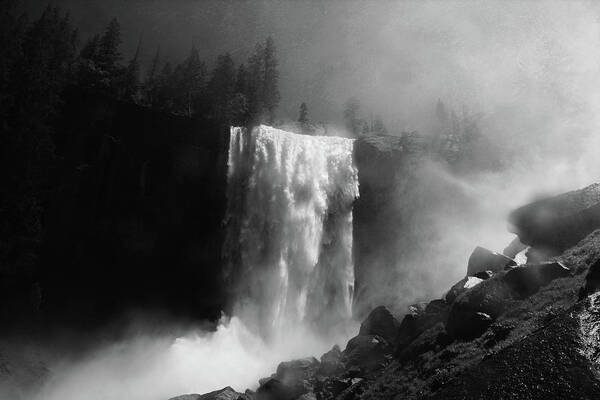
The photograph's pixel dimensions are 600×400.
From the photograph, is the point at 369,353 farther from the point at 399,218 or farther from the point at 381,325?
the point at 399,218

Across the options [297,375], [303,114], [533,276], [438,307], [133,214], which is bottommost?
[297,375]

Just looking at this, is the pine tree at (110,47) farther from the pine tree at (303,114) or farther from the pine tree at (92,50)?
the pine tree at (303,114)

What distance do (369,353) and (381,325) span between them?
2967 millimetres

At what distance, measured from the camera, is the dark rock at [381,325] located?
18.8 metres

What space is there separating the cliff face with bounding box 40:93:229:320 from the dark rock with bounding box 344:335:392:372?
19.1 metres

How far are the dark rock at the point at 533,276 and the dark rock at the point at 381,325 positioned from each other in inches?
282

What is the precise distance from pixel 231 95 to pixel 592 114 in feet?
114

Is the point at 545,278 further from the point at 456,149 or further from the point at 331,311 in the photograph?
the point at 456,149

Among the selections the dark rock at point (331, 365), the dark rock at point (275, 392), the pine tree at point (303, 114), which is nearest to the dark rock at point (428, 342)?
the dark rock at point (331, 365)

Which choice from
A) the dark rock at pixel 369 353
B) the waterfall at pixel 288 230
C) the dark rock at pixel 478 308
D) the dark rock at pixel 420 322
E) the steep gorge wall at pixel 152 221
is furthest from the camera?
the steep gorge wall at pixel 152 221

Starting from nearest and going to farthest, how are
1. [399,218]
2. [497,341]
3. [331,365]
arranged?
[497,341], [331,365], [399,218]

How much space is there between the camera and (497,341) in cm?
1052

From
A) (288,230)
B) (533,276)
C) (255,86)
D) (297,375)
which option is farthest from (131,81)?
(533,276)

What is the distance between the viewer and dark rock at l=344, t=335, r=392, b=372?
15.5 meters
